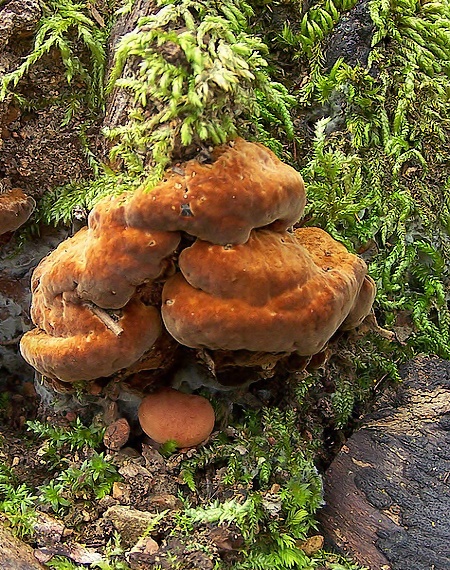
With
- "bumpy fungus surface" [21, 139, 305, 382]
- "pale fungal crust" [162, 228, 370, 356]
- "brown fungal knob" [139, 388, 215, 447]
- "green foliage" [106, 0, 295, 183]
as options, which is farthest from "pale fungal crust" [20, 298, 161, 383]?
"green foliage" [106, 0, 295, 183]

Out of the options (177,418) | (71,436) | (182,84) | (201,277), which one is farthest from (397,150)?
(71,436)

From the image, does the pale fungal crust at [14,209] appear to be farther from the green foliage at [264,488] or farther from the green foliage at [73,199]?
the green foliage at [264,488]

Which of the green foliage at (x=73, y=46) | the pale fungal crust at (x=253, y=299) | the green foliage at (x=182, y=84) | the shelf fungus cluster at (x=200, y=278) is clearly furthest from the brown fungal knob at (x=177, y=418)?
the green foliage at (x=73, y=46)

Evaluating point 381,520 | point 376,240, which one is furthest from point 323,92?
point 381,520

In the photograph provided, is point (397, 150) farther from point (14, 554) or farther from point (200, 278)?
point (14, 554)

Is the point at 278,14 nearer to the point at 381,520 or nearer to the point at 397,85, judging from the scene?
the point at 397,85

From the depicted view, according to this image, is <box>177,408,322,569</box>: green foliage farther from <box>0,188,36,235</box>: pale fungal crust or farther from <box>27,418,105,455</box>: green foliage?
<box>0,188,36,235</box>: pale fungal crust
